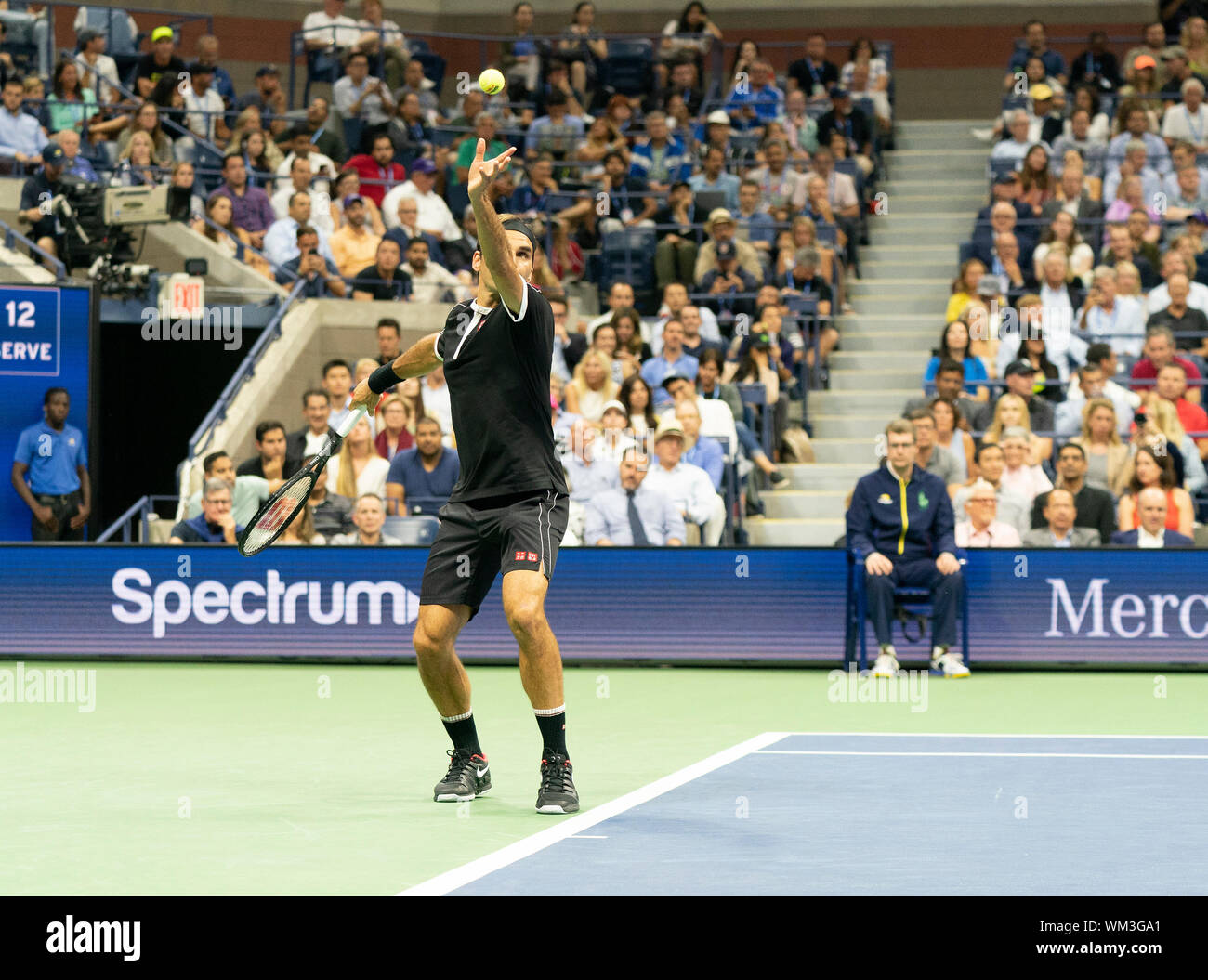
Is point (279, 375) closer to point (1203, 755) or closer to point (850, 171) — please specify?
point (850, 171)

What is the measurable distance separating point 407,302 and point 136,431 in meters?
2.75

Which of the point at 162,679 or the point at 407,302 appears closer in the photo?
the point at 162,679

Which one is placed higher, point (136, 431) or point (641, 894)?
point (136, 431)

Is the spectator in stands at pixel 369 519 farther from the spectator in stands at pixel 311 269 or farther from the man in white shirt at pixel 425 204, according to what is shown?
the man in white shirt at pixel 425 204

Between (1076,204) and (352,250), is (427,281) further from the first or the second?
(1076,204)

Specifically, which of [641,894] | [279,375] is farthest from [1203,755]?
[279,375]

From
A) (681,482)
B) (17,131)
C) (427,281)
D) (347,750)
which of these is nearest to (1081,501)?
(681,482)

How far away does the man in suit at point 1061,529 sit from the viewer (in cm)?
1346

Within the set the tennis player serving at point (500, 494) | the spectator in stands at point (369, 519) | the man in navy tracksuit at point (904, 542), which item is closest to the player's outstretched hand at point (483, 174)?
the tennis player serving at point (500, 494)

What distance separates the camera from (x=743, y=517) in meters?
15.5

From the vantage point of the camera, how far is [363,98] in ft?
69.4

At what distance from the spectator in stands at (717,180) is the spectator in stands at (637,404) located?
5.15m

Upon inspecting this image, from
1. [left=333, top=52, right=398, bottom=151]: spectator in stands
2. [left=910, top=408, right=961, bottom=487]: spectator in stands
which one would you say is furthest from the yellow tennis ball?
[left=333, top=52, right=398, bottom=151]: spectator in stands

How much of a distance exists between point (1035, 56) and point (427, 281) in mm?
7686
